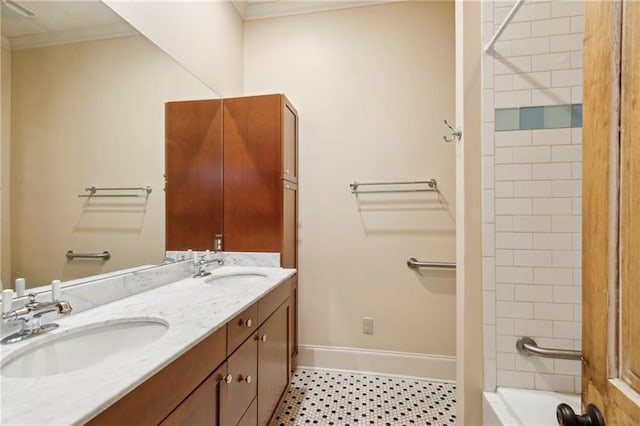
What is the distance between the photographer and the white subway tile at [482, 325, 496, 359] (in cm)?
128

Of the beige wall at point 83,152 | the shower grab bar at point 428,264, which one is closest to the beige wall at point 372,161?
the shower grab bar at point 428,264

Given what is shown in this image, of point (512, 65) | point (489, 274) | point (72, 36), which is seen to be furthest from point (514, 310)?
point (72, 36)

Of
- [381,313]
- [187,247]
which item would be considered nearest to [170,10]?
[187,247]

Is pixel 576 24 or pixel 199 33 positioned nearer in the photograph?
pixel 576 24

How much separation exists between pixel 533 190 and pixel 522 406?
89cm

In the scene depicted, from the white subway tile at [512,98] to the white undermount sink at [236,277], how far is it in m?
1.51

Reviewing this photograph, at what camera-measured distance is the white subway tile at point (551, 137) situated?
4.14 ft

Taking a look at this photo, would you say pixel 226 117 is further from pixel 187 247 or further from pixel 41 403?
pixel 41 403

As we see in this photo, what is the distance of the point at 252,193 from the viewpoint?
2.04 m

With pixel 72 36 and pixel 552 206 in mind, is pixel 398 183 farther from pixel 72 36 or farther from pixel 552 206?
pixel 72 36

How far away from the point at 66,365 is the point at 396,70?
2402 millimetres

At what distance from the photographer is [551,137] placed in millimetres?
1273

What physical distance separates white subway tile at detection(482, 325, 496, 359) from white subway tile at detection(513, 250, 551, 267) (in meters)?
0.31

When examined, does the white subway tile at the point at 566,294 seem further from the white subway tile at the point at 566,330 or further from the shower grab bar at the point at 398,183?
the shower grab bar at the point at 398,183
